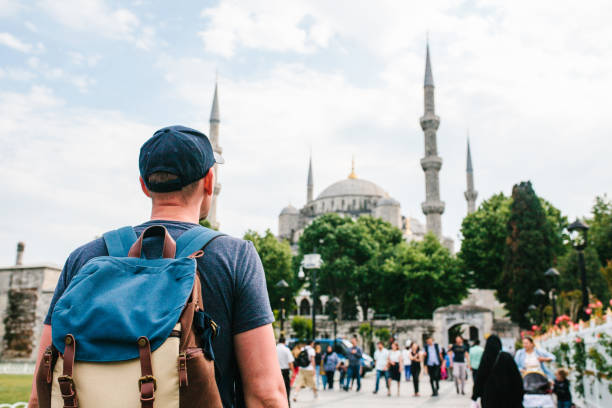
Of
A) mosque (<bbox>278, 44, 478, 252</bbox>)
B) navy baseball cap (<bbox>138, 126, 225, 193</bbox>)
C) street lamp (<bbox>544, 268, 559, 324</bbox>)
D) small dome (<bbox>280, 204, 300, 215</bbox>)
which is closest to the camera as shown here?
navy baseball cap (<bbox>138, 126, 225, 193</bbox>)

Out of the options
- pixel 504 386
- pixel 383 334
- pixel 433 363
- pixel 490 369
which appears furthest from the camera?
pixel 383 334

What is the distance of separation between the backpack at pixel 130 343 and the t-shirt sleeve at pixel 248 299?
199mm

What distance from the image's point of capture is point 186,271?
1.39 metres

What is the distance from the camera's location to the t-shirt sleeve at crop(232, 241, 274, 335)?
5.22 ft

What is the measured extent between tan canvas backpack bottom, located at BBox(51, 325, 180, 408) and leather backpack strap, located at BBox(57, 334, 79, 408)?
0.01 meters

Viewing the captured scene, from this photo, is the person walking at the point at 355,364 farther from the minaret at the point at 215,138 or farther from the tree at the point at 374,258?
the minaret at the point at 215,138

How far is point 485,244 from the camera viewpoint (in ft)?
138

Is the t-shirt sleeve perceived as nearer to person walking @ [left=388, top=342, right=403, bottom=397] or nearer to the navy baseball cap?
the navy baseball cap

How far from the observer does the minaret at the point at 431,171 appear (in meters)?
49.2

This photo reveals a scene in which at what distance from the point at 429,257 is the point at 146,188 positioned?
134 feet

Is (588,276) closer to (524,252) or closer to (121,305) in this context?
(524,252)

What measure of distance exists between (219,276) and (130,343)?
0.36m

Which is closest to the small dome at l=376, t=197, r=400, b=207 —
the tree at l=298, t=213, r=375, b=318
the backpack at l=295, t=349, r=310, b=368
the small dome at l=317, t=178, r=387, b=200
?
the small dome at l=317, t=178, r=387, b=200

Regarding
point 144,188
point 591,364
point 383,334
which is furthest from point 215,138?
point 144,188
